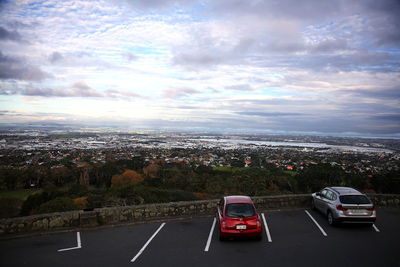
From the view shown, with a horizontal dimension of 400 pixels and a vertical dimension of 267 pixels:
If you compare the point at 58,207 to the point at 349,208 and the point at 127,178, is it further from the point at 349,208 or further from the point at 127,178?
the point at 127,178

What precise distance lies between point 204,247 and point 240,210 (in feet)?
5.18

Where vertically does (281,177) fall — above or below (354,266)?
below

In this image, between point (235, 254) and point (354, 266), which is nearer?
point (354, 266)

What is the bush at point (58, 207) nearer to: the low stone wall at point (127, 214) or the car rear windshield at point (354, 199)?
the low stone wall at point (127, 214)

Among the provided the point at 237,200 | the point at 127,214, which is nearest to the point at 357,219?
the point at 237,200

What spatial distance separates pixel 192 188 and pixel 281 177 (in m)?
12.2

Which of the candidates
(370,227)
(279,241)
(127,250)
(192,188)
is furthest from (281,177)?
(127,250)

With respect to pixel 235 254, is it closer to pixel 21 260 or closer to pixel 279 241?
pixel 279 241

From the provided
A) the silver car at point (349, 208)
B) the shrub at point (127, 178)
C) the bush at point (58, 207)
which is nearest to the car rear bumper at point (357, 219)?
the silver car at point (349, 208)

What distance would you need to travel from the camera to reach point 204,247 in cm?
734

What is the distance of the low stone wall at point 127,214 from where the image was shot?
8.50 meters

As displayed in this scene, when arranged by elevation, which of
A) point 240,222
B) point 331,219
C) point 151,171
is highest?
point 240,222

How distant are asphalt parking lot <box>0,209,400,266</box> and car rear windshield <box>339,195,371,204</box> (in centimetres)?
99

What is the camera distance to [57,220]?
8914 millimetres
